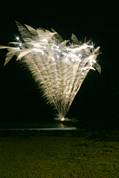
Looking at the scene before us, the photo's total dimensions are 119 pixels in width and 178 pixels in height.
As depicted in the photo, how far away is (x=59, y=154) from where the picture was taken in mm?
12180

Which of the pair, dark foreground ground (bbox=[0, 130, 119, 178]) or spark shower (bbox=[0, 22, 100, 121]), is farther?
spark shower (bbox=[0, 22, 100, 121])

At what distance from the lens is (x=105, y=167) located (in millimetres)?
10078

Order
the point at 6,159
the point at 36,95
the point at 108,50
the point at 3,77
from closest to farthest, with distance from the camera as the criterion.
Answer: the point at 6,159, the point at 36,95, the point at 3,77, the point at 108,50

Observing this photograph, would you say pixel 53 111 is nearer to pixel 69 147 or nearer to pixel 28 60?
pixel 28 60

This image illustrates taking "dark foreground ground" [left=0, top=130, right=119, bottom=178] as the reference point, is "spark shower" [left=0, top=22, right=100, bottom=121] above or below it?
above

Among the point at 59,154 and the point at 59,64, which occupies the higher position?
the point at 59,64

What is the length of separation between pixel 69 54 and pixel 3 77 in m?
17.7

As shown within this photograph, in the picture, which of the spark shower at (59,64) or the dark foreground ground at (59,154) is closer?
the dark foreground ground at (59,154)

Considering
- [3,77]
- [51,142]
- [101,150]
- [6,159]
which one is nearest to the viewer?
[6,159]

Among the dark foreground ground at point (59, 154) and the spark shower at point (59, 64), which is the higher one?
the spark shower at point (59, 64)

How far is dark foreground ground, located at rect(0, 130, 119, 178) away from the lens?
9.54 meters

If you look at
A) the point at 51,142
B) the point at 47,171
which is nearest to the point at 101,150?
the point at 51,142

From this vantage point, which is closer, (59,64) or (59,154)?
(59,154)

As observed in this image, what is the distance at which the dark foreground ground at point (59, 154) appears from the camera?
9539 mm
